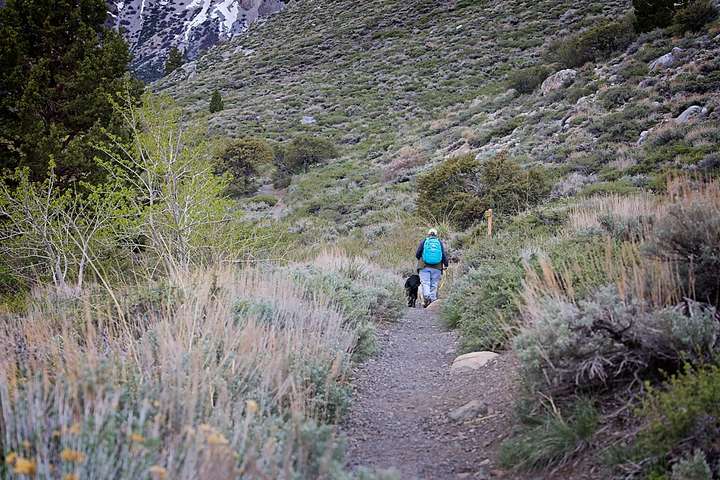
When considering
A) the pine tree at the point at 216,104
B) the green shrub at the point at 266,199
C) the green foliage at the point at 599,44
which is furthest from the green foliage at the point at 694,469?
the pine tree at the point at 216,104

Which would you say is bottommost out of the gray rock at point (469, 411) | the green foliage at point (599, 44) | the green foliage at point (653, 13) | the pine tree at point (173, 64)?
the gray rock at point (469, 411)

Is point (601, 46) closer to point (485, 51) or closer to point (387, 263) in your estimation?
point (485, 51)

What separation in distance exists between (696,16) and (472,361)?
22702 millimetres

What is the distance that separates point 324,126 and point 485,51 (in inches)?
561

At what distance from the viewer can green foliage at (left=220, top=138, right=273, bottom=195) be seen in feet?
89.7

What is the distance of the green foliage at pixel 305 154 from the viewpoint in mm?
28359

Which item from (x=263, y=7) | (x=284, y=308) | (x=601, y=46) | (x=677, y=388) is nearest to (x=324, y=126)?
(x=601, y=46)

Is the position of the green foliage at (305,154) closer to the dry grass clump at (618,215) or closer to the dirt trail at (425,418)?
the dry grass clump at (618,215)

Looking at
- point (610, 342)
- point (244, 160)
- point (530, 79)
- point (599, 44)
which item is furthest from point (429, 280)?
point (599, 44)

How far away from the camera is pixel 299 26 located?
5962cm

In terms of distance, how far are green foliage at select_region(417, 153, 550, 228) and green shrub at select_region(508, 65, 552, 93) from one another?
39.7 ft

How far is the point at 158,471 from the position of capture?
5.38ft

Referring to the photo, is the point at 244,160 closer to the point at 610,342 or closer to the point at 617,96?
the point at 617,96

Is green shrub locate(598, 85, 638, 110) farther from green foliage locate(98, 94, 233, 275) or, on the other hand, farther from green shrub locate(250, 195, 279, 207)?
green foliage locate(98, 94, 233, 275)
